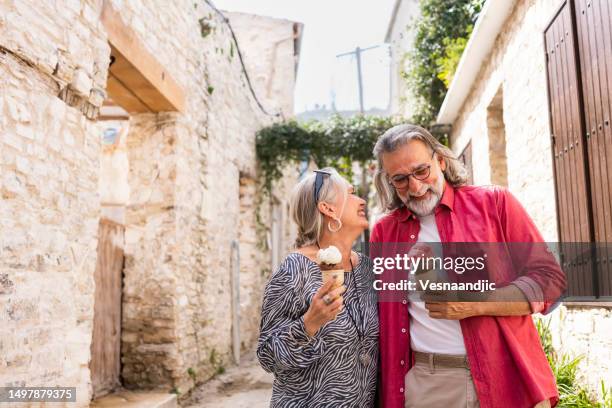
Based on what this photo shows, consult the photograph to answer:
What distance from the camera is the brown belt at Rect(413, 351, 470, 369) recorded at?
1832 mm

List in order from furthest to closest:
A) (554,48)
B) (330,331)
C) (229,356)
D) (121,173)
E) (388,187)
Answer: (121,173), (229,356), (554,48), (388,187), (330,331)

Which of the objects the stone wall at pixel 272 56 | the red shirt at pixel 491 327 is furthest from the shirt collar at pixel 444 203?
the stone wall at pixel 272 56

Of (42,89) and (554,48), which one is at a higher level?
(554,48)

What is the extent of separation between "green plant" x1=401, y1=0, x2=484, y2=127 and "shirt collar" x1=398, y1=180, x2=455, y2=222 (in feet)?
21.7

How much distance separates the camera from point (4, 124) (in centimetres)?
278

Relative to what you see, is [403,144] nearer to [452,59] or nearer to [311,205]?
[311,205]

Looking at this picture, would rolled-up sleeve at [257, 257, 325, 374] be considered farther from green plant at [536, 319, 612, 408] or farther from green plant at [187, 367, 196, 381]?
green plant at [187, 367, 196, 381]

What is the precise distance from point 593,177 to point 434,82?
19.3 ft

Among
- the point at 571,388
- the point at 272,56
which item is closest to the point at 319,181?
the point at 571,388

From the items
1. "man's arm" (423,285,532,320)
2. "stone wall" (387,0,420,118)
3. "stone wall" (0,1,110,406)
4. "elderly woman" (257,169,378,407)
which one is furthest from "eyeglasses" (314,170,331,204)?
"stone wall" (387,0,420,118)

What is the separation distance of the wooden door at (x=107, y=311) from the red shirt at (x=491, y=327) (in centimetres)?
352

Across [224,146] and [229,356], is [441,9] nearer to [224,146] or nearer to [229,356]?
[224,146]

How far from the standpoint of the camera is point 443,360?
6.11 ft

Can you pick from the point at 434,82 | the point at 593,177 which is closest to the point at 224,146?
the point at 434,82
